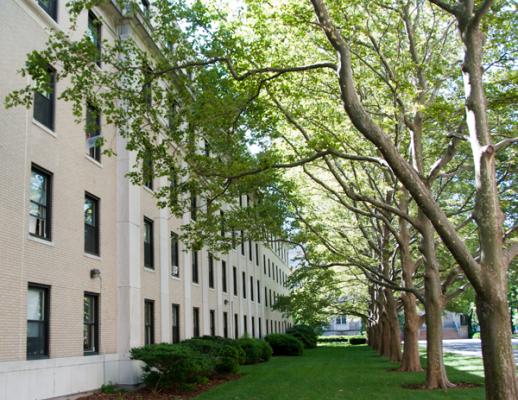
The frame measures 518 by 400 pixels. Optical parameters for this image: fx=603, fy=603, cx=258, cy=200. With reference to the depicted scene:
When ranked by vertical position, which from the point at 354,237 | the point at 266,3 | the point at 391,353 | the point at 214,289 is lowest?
the point at 391,353

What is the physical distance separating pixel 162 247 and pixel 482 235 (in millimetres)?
15469

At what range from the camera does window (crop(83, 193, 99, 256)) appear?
58.7 ft

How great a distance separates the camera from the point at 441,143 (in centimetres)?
2084

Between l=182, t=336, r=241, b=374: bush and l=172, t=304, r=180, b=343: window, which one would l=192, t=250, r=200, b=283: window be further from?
l=182, t=336, r=241, b=374: bush

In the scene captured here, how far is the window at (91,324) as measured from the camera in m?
17.2

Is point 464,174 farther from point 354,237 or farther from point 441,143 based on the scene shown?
point 354,237

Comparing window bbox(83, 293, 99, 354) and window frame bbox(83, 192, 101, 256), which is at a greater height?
window frame bbox(83, 192, 101, 256)

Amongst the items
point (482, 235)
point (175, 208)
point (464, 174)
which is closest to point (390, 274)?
point (464, 174)

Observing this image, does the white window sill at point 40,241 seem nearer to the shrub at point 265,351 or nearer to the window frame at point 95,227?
the window frame at point 95,227

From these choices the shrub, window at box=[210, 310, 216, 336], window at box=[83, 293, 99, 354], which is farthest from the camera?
the shrub

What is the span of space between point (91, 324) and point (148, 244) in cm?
544

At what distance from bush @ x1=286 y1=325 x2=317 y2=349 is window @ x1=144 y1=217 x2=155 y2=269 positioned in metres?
34.1

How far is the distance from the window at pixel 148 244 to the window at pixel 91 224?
13.0 ft

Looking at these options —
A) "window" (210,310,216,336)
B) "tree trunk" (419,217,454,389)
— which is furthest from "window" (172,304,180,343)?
"tree trunk" (419,217,454,389)
